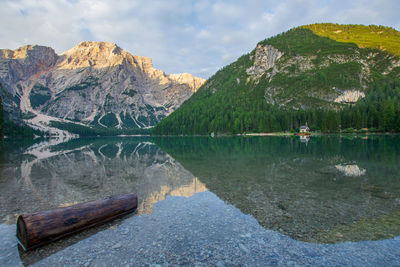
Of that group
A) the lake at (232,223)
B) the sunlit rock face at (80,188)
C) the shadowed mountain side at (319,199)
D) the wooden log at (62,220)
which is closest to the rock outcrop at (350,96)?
the shadowed mountain side at (319,199)

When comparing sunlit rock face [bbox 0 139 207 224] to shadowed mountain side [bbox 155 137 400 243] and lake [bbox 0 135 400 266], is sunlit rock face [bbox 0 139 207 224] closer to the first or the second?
lake [bbox 0 135 400 266]

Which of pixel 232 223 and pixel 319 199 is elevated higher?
pixel 319 199

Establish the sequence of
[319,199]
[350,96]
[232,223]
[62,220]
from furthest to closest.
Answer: [350,96], [319,199], [232,223], [62,220]

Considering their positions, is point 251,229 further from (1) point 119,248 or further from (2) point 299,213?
(1) point 119,248

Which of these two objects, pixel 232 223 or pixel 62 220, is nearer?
pixel 62 220

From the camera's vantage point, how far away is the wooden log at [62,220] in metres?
7.79

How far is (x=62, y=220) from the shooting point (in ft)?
28.1

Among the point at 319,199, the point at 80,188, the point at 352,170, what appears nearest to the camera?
the point at 319,199

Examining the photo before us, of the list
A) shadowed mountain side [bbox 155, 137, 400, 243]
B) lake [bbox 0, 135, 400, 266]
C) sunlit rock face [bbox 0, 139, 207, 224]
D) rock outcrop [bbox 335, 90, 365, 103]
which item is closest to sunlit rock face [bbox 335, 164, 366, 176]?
shadowed mountain side [bbox 155, 137, 400, 243]

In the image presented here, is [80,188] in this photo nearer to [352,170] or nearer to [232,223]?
[232,223]

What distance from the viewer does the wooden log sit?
779 centimetres

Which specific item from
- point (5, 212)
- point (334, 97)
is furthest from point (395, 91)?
point (5, 212)

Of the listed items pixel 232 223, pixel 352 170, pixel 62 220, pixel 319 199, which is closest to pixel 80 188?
pixel 62 220

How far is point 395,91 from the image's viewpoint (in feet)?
535
